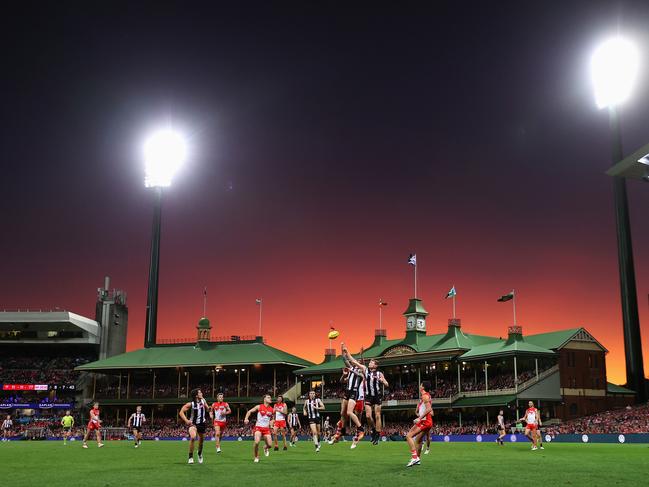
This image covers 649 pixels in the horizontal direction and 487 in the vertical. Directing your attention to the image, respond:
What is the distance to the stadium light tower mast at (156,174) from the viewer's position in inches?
3676

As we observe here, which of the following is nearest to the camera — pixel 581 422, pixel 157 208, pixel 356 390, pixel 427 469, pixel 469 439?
pixel 427 469

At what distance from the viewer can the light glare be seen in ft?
213

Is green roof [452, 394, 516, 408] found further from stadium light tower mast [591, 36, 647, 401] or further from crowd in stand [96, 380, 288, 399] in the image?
crowd in stand [96, 380, 288, 399]

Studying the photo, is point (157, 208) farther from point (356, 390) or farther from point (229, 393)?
point (356, 390)

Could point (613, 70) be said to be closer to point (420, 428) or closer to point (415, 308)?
point (415, 308)

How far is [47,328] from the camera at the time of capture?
362 ft

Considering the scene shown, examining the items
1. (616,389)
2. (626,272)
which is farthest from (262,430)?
(616,389)

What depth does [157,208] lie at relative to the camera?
102 m

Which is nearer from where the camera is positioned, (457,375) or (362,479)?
(362,479)

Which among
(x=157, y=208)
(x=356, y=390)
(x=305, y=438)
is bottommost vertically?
(x=305, y=438)

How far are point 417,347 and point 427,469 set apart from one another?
64.3 metres

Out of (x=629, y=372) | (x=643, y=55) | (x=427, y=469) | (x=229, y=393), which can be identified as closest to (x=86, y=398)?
(x=229, y=393)

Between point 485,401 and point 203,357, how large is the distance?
4177 centimetres

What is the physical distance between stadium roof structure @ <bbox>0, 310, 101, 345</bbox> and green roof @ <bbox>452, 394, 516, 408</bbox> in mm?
63408
